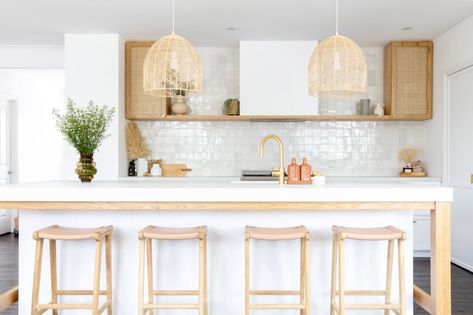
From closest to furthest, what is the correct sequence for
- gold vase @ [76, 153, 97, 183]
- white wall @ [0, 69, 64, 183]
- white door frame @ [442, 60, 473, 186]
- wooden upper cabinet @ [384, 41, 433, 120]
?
1. gold vase @ [76, 153, 97, 183]
2. white door frame @ [442, 60, 473, 186]
3. wooden upper cabinet @ [384, 41, 433, 120]
4. white wall @ [0, 69, 64, 183]

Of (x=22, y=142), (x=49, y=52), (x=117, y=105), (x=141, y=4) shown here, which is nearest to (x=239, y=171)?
(x=117, y=105)

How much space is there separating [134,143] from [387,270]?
3565mm

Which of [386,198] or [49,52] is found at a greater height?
[49,52]

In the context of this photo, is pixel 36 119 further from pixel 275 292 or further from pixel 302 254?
pixel 302 254

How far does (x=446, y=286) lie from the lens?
2557mm

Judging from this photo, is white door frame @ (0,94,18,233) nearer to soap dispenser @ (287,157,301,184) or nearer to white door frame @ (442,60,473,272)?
soap dispenser @ (287,157,301,184)

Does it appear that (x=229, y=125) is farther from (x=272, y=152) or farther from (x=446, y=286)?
(x=446, y=286)

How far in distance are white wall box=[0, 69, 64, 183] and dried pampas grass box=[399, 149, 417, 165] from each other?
5766 millimetres

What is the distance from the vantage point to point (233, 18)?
14.4 feet

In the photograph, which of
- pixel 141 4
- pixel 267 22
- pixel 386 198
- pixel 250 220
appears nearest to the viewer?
pixel 386 198

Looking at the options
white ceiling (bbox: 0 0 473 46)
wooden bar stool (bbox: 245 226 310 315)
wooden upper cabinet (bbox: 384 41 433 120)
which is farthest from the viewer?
wooden upper cabinet (bbox: 384 41 433 120)

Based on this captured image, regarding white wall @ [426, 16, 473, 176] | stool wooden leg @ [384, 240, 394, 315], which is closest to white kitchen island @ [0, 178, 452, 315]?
stool wooden leg @ [384, 240, 394, 315]

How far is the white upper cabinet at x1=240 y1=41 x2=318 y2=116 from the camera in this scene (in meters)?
5.08

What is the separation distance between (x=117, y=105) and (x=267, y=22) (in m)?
2.02
